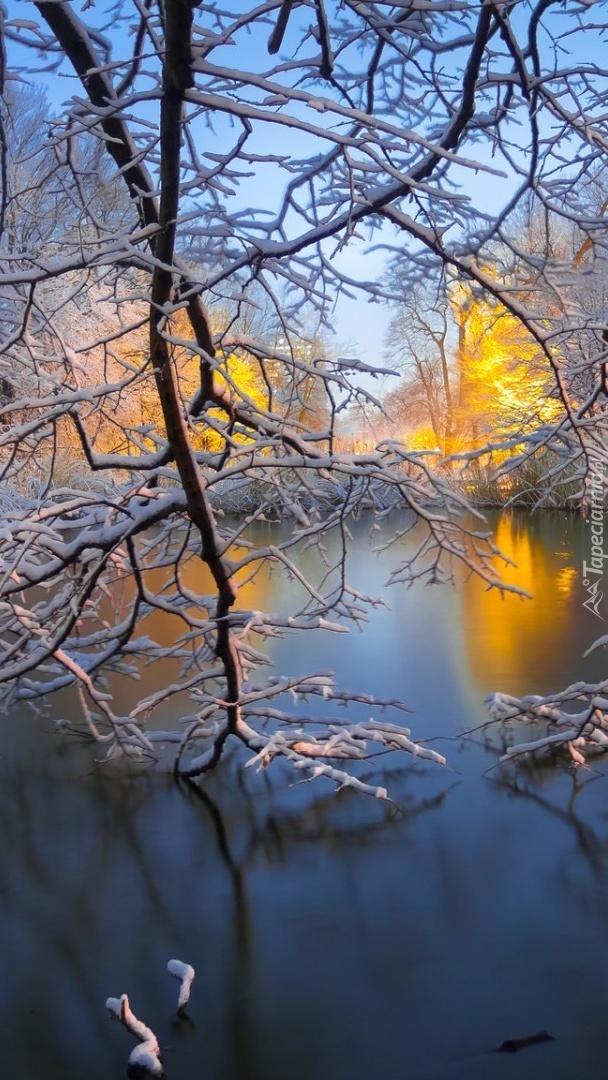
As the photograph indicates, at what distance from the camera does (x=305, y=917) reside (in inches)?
94.1

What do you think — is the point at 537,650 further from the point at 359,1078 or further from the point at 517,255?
the point at 359,1078

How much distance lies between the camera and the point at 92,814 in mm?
3062

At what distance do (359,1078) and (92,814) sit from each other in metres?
1.52

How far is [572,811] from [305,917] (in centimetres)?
106

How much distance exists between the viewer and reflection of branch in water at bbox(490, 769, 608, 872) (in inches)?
107

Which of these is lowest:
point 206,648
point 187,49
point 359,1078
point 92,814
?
point 359,1078

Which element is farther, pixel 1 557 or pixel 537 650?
pixel 537 650

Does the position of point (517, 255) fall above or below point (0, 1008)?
above

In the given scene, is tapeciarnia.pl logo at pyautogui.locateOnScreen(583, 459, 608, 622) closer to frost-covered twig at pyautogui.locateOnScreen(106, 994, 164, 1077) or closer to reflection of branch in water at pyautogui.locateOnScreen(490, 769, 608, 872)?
reflection of branch in water at pyautogui.locateOnScreen(490, 769, 608, 872)

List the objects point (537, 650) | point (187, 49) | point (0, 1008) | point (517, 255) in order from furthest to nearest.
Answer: point (537, 650) < point (517, 255) < point (0, 1008) < point (187, 49)

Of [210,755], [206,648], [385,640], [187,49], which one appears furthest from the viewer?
[385,640]

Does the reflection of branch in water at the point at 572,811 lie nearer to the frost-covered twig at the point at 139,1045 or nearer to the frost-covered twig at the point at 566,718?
the frost-covered twig at the point at 566,718

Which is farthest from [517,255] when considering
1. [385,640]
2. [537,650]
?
[385,640]

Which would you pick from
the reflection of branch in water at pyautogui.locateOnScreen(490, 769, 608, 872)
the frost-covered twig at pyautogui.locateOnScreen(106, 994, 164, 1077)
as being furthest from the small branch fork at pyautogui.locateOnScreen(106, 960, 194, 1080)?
the reflection of branch in water at pyautogui.locateOnScreen(490, 769, 608, 872)
